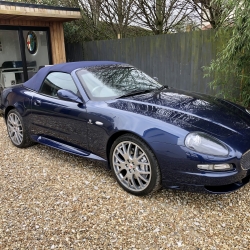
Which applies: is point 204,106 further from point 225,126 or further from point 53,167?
point 53,167

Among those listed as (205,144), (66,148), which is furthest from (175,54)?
(205,144)

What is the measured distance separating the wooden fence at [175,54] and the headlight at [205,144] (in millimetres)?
4249

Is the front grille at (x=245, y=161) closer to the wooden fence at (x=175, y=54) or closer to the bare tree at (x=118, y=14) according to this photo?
the wooden fence at (x=175, y=54)

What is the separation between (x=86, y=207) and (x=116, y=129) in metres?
0.85

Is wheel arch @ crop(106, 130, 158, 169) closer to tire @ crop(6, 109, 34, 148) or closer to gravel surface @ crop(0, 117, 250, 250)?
gravel surface @ crop(0, 117, 250, 250)

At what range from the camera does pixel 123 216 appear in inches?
98.4

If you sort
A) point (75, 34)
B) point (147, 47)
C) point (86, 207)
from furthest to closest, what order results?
point (75, 34)
point (147, 47)
point (86, 207)

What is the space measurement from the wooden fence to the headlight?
167 inches

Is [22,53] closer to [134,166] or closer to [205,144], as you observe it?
[134,166]

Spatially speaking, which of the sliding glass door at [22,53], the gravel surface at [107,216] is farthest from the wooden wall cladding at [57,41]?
the gravel surface at [107,216]

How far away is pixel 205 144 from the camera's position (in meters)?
2.37

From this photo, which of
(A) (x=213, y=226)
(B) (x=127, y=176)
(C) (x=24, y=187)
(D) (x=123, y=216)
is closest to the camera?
(A) (x=213, y=226)

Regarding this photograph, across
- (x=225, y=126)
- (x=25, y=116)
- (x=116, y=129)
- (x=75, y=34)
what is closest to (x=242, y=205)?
(x=225, y=126)

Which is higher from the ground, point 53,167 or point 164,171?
point 164,171
